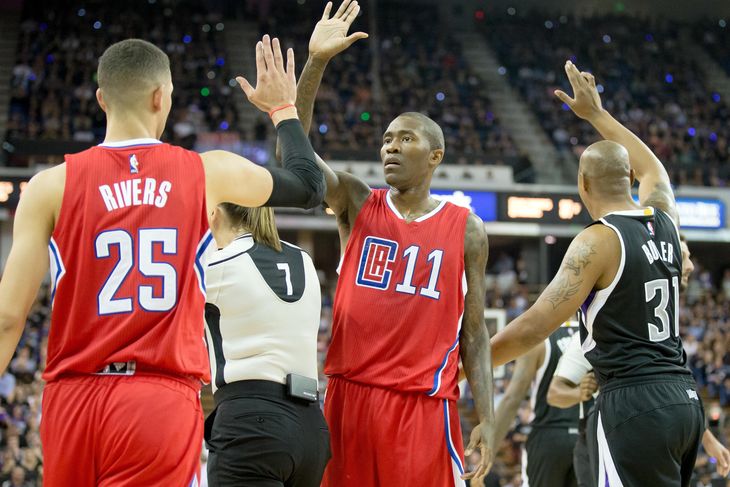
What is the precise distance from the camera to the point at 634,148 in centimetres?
561

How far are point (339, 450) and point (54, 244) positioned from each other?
2.03 metres

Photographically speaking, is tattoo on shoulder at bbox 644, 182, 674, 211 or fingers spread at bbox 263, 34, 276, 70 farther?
tattoo on shoulder at bbox 644, 182, 674, 211

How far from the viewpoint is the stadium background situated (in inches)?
822

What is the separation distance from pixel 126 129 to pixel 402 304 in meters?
1.89

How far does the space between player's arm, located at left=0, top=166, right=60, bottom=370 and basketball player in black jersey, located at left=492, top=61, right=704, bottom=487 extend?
8.16 ft

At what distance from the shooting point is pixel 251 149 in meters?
20.5

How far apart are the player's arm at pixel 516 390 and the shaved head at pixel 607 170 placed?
1.79 m

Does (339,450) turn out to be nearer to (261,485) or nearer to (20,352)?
(261,485)

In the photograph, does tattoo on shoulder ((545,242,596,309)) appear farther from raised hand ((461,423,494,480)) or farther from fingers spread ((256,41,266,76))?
fingers spread ((256,41,266,76))

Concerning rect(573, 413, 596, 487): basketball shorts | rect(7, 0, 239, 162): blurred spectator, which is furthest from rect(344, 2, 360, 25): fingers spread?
rect(7, 0, 239, 162): blurred spectator

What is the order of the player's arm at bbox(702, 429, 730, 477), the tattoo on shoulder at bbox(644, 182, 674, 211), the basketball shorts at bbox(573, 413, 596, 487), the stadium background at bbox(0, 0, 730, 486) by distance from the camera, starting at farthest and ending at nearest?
the stadium background at bbox(0, 0, 730, 486) < the basketball shorts at bbox(573, 413, 596, 487) < the player's arm at bbox(702, 429, 730, 477) < the tattoo on shoulder at bbox(644, 182, 674, 211)

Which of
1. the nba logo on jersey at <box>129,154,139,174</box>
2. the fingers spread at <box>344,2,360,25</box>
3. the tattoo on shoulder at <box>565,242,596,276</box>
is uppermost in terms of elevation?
the fingers spread at <box>344,2,360,25</box>

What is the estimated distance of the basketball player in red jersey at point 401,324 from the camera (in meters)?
4.65

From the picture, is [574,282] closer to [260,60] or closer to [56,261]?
A: [260,60]
